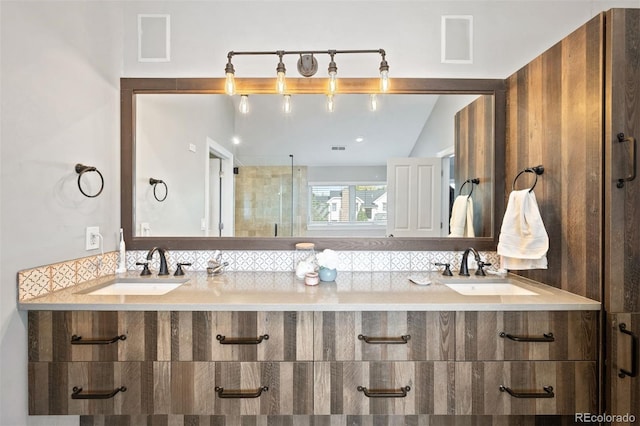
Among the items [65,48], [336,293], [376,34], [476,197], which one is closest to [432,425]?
[336,293]

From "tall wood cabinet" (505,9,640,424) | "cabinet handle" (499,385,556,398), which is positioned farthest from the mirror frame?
"cabinet handle" (499,385,556,398)

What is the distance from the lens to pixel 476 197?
6.28ft

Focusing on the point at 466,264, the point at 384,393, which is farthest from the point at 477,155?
the point at 384,393

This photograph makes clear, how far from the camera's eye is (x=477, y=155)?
191 centimetres

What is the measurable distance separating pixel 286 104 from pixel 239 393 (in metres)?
1.51

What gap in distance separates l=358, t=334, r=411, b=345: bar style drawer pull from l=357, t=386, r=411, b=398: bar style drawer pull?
0.18 meters

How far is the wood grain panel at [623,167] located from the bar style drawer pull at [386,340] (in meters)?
0.79

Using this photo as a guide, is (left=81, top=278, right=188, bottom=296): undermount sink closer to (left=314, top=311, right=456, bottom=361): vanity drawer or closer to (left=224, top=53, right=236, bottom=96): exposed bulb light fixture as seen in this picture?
(left=314, top=311, right=456, bottom=361): vanity drawer

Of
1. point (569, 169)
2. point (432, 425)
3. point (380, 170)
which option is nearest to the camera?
point (569, 169)

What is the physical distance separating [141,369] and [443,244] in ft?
5.34

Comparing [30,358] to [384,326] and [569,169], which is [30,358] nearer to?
[384,326]

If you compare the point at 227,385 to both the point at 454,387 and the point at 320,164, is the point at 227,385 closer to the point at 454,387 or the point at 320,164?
the point at 454,387

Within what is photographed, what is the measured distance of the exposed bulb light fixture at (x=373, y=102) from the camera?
1892 mm

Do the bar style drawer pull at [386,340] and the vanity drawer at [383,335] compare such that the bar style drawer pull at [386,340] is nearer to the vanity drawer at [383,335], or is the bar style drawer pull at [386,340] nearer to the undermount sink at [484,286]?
the vanity drawer at [383,335]
